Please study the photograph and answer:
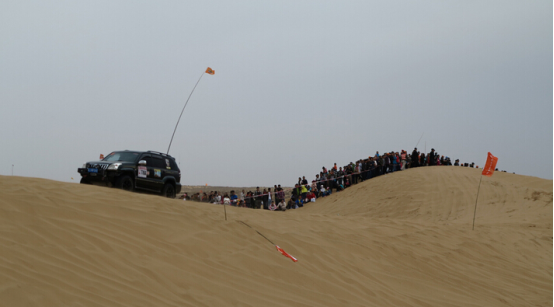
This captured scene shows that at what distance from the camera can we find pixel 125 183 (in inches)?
504

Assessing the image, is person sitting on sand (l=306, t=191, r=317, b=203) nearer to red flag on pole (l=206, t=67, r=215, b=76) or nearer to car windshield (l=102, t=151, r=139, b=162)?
red flag on pole (l=206, t=67, r=215, b=76)

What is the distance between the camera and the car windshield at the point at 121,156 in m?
13.3

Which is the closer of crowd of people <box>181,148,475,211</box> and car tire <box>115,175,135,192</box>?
car tire <box>115,175,135,192</box>

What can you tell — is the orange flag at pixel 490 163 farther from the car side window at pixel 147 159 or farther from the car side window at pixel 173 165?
the car side window at pixel 147 159

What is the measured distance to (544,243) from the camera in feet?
37.6

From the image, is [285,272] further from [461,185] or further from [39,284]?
[461,185]

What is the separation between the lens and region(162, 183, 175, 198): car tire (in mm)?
14211

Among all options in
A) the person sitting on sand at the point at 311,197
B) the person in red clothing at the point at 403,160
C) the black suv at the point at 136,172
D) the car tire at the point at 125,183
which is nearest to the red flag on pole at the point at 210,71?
the black suv at the point at 136,172

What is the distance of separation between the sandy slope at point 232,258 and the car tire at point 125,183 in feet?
12.7

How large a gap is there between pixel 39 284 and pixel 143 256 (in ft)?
4.83

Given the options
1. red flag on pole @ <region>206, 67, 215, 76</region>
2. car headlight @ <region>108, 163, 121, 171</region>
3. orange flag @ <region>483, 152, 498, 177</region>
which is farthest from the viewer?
red flag on pole @ <region>206, 67, 215, 76</region>

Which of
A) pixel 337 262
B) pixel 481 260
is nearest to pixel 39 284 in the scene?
pixel 337 262

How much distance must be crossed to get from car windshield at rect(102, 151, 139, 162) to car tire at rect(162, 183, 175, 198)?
1.54 meters

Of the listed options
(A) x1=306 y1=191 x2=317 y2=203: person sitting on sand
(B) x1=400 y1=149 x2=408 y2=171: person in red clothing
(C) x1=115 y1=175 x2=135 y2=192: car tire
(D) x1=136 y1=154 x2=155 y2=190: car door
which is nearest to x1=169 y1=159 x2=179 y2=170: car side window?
(D) x1=136 y1=154 x2=155 y2=190: car door
